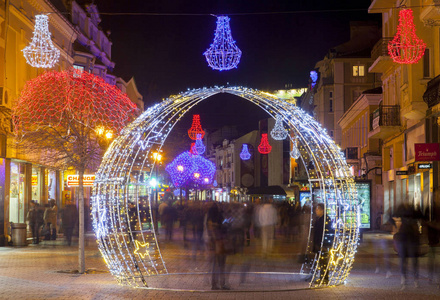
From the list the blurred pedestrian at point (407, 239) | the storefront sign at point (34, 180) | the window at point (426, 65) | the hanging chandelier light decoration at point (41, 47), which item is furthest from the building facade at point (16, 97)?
the blurred pedestrian at point (407, 239)

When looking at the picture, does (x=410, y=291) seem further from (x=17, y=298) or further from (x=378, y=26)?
(x=378, y=26)

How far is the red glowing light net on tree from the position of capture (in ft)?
63.2

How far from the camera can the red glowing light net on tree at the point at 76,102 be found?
19.3m

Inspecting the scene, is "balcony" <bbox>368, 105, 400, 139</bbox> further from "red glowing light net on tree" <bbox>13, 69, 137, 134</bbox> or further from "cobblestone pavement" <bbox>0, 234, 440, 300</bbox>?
"red glowing light net on tree" <bbox>13, 69, 137, 134</bbox>

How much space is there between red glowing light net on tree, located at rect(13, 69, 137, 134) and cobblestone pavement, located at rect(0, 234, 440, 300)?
4.00m

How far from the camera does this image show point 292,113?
14383 millimetres

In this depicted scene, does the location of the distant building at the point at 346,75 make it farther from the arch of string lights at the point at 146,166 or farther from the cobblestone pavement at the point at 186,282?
the arch of string lights at the point at 146,166

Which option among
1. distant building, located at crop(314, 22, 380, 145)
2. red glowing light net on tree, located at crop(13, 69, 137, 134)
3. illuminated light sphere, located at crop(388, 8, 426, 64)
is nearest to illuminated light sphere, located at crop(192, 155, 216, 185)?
distant building, located at crop(314, 22, 380, 145)

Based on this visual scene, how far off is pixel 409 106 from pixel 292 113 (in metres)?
15.8

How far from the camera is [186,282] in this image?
14844mm

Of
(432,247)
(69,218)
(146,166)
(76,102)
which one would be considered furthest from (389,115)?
(146,166)

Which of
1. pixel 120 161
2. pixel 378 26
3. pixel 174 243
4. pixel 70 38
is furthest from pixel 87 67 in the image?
pixel 378 26

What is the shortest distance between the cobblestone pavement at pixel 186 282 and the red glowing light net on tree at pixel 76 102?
4.00 metres

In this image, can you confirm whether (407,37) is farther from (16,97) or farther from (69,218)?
(16,97)
